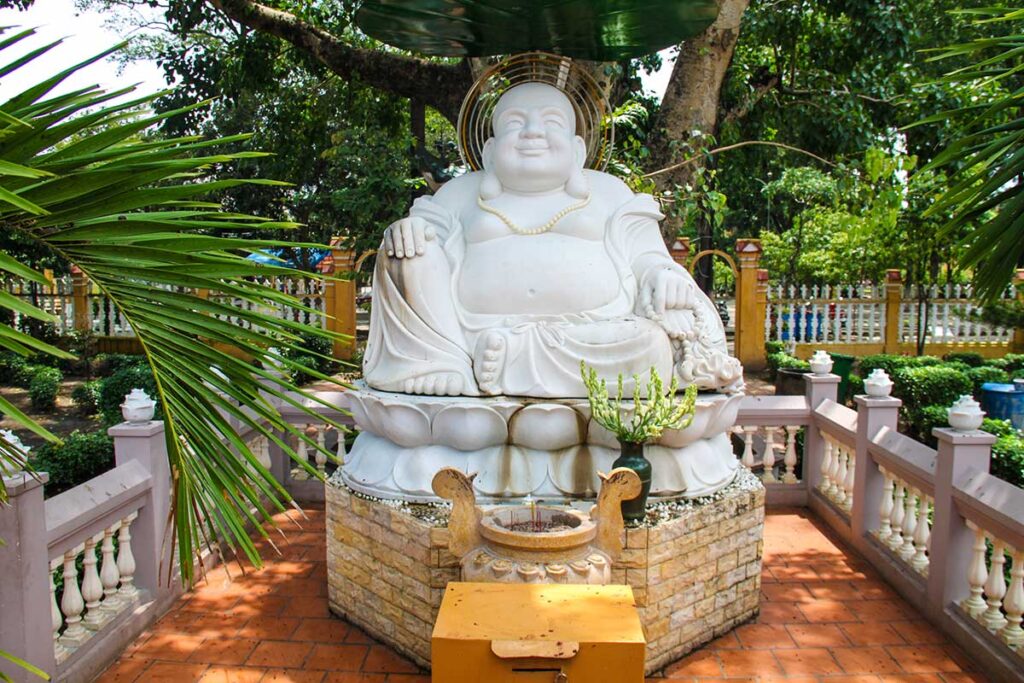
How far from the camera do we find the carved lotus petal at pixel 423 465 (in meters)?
3.97

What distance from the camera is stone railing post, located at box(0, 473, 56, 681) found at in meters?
3.10

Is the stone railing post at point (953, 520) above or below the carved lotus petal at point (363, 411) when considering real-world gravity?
below

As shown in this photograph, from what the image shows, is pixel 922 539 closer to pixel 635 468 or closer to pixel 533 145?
pixel 635 468

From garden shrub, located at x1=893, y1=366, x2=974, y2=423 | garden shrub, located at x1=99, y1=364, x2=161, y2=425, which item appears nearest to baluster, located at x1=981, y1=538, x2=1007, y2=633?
garden shrub, located at x1=893, y1=366, x2=974, y2=423

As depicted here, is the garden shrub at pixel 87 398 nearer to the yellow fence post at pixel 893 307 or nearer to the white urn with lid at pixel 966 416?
the white urn with lid at pixel 966 416

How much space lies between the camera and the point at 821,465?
5.96 m

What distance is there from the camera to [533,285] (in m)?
4.38

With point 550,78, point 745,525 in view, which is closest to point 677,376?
point 745,525

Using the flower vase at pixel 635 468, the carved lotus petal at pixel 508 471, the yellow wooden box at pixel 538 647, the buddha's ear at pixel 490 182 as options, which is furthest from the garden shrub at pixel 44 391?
the yellow wooden box at pixel 538 647

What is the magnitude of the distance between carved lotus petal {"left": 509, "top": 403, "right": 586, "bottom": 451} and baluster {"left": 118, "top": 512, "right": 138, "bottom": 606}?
198 cm

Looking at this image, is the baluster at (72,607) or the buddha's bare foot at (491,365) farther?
the buddha's bare foot at (491,365)

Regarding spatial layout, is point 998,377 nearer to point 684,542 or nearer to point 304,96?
point 684,542

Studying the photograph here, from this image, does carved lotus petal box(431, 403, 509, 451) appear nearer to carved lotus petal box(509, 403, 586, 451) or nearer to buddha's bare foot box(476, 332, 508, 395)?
carved lotus petal box(509, 403, 586, 451)

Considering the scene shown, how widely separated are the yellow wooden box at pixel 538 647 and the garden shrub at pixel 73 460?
179 inches
